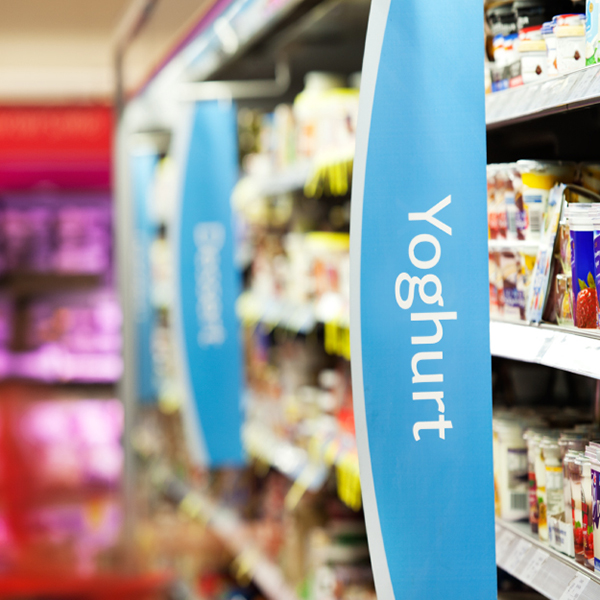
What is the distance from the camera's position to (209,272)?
3.84 metres

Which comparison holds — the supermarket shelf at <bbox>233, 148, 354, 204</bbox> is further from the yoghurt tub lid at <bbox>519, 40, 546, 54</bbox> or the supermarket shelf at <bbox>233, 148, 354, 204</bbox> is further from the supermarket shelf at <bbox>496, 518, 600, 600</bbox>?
the supermarket shelf at <bbox>496, 518, 600, 600</bbox>

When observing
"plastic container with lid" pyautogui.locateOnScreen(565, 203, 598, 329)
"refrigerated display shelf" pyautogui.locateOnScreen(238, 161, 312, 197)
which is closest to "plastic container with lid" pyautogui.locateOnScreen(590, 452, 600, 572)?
"plastic container with lid" pyautogui.locateOnScreen(565, 203, 598, 329)

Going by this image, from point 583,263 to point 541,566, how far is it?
1.85 feet

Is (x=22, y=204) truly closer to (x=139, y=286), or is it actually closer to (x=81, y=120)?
(x=81, y=120)

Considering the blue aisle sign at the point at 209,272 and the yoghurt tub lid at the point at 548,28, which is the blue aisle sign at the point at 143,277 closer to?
the blue aisle sign at the point at 209,272

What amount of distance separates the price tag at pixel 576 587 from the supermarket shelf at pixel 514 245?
639 millimetres

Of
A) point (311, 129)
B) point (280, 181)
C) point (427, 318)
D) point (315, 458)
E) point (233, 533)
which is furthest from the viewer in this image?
point (233, 533)

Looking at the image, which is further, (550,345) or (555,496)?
(555,496)

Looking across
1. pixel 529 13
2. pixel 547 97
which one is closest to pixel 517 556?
pixel 547 97

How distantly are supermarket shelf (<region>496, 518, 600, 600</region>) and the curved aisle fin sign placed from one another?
199 millimetres

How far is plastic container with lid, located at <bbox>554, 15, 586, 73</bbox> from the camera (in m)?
1.70

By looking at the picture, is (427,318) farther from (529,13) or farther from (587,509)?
(529,13)

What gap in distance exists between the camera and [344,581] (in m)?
3.12

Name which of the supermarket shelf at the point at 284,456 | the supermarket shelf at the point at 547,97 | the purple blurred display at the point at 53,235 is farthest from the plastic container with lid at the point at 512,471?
the purple blurred display at the point at 53,235
